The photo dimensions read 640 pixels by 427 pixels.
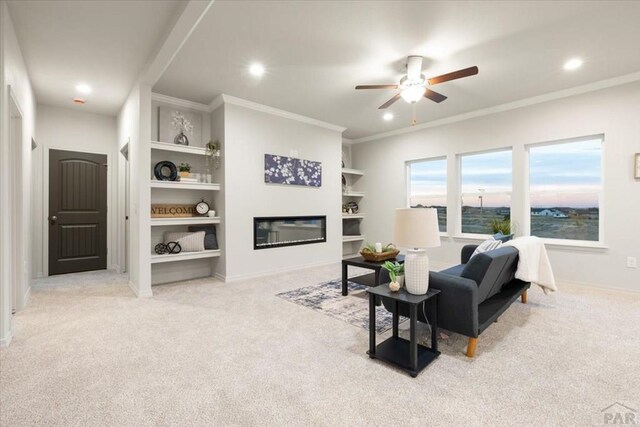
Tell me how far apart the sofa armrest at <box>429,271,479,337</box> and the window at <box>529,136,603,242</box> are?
133 inches

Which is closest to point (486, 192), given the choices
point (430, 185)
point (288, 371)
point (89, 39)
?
point (430, 185)

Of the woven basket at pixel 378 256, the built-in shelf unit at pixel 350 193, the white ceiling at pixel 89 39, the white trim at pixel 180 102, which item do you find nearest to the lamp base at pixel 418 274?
the woven basket at pixel 378 256

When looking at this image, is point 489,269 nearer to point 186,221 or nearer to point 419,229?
point 419,229

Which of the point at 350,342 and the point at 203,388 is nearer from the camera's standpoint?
the point at 203,388

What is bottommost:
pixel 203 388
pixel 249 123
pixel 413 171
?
pixel 203 388

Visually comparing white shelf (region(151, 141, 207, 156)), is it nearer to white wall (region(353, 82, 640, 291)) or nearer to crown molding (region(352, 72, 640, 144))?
crown molding (region(352, 72, 640, 144))

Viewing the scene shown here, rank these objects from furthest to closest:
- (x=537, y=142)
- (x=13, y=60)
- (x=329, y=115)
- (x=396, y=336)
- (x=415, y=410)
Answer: (x=329, y=115), (x=537, y=142), (x=13, y=60), (x=396, y=336), (x=415, y=410)

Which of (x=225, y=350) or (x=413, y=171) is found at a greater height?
(x=413, y=171)

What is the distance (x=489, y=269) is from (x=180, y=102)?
14.8 ft

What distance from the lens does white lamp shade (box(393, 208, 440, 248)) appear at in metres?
2.12

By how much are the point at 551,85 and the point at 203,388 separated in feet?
16.9

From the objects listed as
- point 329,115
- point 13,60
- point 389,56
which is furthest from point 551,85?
point 13,60

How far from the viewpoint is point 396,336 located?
2.42 meters

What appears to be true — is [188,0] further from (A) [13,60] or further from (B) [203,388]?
(B) [203,388]
